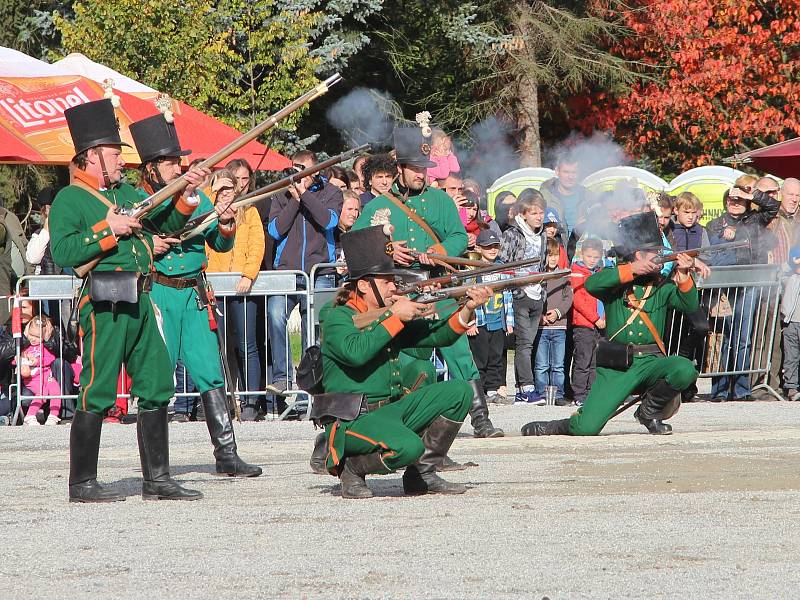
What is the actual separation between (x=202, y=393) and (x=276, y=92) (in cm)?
1297

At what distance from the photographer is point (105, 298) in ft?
26.8

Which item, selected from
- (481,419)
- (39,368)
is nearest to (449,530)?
(481,419)

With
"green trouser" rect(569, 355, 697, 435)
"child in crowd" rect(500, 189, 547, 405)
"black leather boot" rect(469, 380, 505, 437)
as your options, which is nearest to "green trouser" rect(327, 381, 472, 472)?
"black leather boot" rect(469, 380, 505, 437)

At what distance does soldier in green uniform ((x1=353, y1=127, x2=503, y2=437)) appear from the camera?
9.73 meters

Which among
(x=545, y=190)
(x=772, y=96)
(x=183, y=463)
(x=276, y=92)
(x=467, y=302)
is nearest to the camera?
(x=467, y=302)

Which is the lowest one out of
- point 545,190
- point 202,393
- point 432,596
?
point 432,596

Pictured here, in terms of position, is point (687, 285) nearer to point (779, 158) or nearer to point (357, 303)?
point (357, 303)

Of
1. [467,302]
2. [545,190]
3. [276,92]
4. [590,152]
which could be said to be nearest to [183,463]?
[467,302]

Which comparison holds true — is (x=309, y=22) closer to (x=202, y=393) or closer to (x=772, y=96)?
(x=772, y=96)

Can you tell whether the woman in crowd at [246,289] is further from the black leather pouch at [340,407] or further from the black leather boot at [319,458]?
the black leather pouch at [340,407]

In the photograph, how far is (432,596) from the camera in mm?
5898

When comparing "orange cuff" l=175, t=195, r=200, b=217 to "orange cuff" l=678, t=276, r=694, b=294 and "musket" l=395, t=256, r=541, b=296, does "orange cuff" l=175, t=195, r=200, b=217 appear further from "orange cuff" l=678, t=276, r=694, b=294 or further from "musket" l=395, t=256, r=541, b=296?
"orange cuff" l=678, t=276, r=694, b=294

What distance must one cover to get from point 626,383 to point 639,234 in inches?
44.0

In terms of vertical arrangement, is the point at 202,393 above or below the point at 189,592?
above
